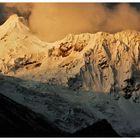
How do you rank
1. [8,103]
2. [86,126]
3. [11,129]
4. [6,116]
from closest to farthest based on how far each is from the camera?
1. [11,129]
2. [6,116]
3. [8,103]
4. [86,126]

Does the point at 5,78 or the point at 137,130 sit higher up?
the point at 5,78

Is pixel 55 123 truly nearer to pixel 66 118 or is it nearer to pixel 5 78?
pixel 66 118

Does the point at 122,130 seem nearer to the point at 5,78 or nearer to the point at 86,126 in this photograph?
the point at 86,126

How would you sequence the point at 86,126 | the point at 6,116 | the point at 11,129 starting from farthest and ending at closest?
the point at 86,126 < the point at 6,116 < the point at 11,129

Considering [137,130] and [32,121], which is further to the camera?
[137,130]

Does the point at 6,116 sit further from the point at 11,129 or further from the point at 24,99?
the point at 24,99

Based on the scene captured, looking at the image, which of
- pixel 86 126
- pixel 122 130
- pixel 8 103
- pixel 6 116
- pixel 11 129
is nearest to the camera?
pixel 11 129

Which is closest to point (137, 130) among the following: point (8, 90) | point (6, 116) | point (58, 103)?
point (58, 103)

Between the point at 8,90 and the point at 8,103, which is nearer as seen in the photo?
the point at 8,103

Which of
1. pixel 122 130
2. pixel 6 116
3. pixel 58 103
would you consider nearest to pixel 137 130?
pixel 122 130

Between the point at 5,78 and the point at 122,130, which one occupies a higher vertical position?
the point at 5,78
